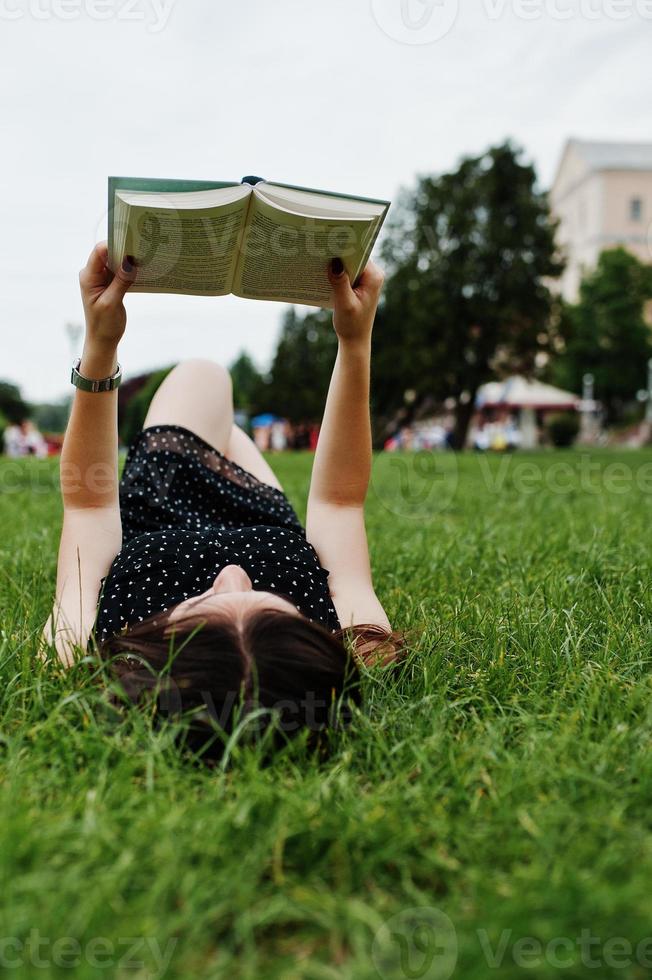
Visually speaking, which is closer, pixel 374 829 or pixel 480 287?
pixel 374 829

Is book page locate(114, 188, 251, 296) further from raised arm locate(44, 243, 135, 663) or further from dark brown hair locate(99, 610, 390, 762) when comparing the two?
dark brown hair locate(99, 610, 390, 762)

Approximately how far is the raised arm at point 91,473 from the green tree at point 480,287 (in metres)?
21.6

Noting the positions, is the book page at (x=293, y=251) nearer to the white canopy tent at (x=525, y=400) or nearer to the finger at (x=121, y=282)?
the finger at (x=121, y=282)

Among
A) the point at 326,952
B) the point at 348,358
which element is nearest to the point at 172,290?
the point at 348,358

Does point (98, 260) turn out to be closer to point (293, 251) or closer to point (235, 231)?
point (235, 231)

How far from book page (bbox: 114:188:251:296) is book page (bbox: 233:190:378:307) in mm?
36

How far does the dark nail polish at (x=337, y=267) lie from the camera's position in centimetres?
189

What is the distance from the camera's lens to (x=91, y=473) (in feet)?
6.89

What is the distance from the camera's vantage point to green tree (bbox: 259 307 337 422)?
3225cm

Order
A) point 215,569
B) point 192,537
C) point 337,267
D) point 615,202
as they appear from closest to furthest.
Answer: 1. point 337,267
2. point 215,569
3. point 192,537
4. point 615,202

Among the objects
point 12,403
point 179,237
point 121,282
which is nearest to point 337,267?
point 179,237

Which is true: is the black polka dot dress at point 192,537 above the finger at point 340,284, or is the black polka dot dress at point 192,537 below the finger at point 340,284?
below

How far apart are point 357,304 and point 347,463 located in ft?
1.50

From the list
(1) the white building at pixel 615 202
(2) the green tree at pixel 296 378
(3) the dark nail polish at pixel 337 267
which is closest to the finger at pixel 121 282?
(3) the dark nail polish at pixel 337 267
